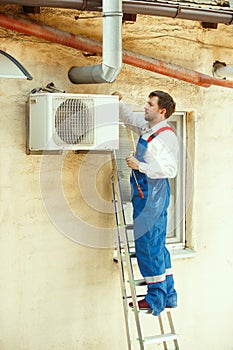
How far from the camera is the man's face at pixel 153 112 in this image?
25.6ft

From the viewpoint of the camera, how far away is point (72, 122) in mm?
7465

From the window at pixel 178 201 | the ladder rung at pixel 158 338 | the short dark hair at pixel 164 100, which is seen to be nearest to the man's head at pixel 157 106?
the short dark hair at pixel 164 100

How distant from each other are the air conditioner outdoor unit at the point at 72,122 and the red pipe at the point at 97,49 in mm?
641

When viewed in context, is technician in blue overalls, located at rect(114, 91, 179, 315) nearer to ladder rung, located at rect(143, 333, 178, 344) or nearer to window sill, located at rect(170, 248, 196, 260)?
ladder rung, located at rect(143, 333, 178, 344)

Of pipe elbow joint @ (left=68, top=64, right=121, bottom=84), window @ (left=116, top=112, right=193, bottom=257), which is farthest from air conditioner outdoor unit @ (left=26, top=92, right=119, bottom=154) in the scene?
window @ (left=116, top=112, right=193, bottom=257)

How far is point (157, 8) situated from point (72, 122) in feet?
4.91

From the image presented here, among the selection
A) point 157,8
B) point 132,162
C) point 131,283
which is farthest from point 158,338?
point 157,8

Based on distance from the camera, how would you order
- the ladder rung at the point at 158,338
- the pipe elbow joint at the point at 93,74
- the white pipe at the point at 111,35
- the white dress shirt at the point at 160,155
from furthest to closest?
the ladder rung at the point at 158,338
the white dress shirt at the point at 160,155
the pipe elbow joint at the point at 93,74
the white pipe at the point at 111,35

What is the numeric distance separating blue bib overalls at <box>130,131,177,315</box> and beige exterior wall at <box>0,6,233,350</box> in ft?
2.26

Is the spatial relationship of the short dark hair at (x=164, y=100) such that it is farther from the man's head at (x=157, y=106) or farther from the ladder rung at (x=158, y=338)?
the ladder rung at (x=158, y=338)

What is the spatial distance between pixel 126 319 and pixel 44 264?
1.03m

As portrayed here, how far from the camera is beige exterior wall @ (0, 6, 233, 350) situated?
7754mm

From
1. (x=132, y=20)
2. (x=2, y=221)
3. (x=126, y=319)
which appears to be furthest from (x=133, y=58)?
(x=126, y=319)

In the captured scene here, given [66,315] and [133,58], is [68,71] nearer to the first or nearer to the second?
[133,58]
